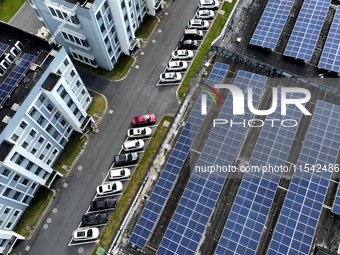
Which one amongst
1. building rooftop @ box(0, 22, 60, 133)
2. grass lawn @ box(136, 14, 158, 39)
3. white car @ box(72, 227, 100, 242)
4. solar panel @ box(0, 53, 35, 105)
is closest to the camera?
building rooftop @ box(0, 22, 60, 133)

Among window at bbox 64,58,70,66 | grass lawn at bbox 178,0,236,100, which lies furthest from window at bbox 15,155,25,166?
grass lawn at bbox 178,0,236,100

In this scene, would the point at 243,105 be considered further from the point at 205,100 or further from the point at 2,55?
the point at 2,55

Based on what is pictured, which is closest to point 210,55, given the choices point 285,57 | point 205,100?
point 205,100

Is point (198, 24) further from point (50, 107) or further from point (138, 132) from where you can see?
point (50, 107)

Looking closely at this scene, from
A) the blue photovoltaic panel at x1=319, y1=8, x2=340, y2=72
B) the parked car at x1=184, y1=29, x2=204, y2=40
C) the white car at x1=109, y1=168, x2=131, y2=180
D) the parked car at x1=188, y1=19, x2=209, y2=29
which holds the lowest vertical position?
the white car at x1=109, y1=168, x2=131, y2=180

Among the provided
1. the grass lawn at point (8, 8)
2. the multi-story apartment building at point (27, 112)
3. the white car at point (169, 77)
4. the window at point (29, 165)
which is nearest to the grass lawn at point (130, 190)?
the white car at point (169, 77)

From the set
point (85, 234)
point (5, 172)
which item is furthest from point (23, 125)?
point (85, 234)

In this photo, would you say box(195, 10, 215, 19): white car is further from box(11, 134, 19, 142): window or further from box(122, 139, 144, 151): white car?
box(11, 134, 19, 142): window
